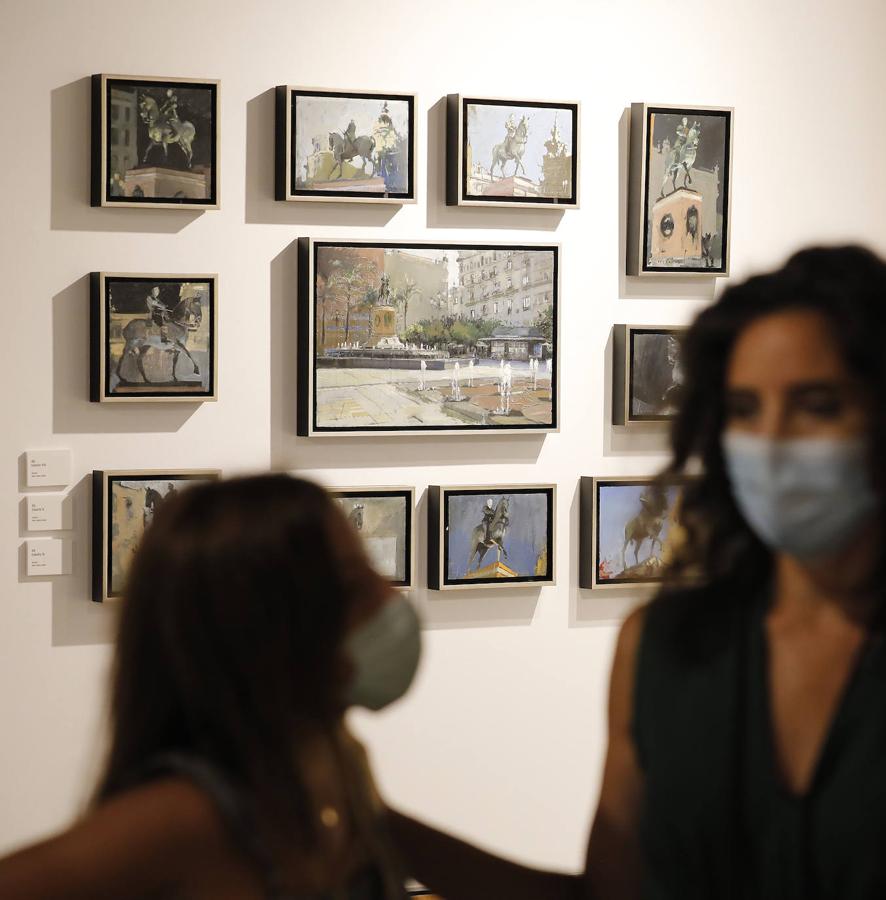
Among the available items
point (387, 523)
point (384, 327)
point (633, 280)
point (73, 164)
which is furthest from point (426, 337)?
point (73, 164)

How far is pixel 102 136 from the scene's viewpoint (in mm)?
3068

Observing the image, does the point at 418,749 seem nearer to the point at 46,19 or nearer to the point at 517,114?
the point at 517,114

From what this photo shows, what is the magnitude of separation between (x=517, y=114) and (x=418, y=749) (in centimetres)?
166

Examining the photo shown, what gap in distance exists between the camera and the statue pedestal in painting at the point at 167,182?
312 cm

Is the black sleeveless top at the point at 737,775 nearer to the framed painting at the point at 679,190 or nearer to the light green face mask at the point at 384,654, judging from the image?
the light green face mask at the point at 384,654

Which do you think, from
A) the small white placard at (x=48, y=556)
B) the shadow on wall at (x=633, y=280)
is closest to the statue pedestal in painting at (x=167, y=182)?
the small white placard at (x=48, y=556)

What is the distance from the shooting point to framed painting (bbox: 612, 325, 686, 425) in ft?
11.4

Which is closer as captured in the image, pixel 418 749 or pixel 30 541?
pixel 30 541

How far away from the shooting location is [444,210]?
11.0 ft

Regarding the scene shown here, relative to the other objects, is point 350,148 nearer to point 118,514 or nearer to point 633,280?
point 633,280

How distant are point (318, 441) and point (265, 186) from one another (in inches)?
25.2

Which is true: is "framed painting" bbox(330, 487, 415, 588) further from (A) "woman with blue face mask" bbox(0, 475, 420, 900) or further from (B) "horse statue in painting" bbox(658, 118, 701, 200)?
(A) "woman with blue face mask" bbox(0, 475, 420, 900)

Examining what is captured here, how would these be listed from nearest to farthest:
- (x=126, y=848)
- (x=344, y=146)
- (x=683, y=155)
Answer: (x=126, y=848) < (x=344, y=146) < (x=683, y=155)

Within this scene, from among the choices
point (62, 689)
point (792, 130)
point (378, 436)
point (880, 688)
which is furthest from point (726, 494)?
point (792, 130)
